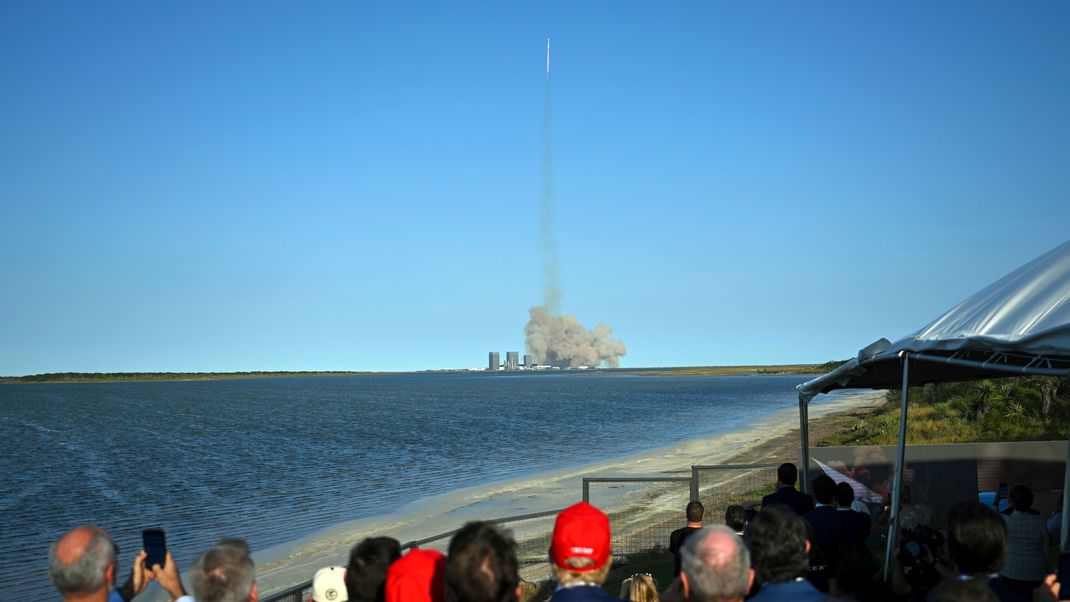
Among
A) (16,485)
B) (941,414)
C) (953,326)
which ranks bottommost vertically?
(16,485)

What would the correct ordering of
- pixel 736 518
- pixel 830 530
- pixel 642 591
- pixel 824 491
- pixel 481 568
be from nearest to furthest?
pixel 481 568 < pixel 642 591 < pixel 830 530 < pixel 736 518 < pixel 824 491

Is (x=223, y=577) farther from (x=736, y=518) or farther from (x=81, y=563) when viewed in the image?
(x=736, y=518)

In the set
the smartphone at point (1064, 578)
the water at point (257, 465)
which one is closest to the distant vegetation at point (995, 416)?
the water at point (257, 465)

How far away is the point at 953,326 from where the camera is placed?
9.24 m

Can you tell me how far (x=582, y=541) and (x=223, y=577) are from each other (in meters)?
1.63

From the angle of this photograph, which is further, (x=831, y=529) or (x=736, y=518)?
(x=736, y=518)

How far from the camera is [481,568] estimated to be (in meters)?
3.87

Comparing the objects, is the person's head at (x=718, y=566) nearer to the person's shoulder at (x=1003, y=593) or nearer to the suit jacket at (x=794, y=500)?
the person's shoulder at (x=1003, y=593)

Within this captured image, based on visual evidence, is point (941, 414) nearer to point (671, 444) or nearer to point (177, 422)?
point (671, 444)

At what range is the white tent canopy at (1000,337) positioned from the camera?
25.8ft

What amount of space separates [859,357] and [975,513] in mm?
5911

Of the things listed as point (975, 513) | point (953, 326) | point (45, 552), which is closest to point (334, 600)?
point (975, 513)

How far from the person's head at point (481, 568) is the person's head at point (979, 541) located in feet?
8.03

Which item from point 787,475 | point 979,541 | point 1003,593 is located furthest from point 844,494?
point 1003,593
